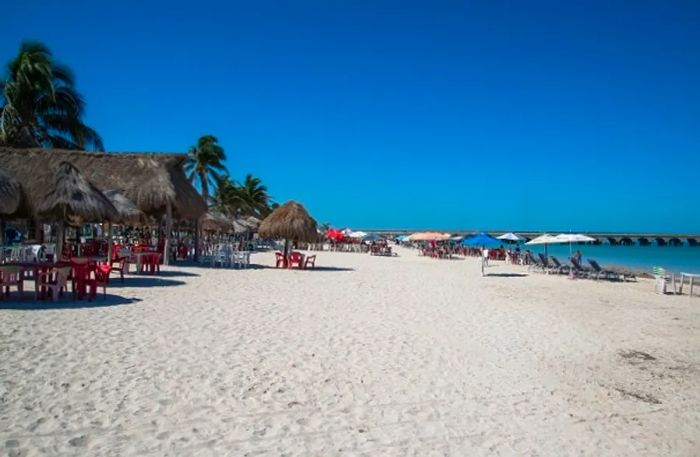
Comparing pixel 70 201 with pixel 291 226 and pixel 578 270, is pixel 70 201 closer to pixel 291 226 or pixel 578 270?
pixel 291 226

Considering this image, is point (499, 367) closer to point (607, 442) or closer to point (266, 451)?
point (607, 442)

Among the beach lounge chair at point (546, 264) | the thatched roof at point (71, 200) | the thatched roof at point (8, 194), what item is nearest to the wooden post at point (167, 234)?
the thatched roof at point (71, 200)

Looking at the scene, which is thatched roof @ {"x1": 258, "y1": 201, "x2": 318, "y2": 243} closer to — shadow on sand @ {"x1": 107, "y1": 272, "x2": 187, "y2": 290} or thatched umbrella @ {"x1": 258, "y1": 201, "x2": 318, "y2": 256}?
thatched umbrella @ {"x1": 258, "y1": 201, "x2": 318, "y2": 256}

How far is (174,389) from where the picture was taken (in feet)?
14.3

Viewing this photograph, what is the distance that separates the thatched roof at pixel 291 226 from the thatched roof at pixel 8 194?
354 inches

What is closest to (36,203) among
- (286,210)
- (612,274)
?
(286,210)

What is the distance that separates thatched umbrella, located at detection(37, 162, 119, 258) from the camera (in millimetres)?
11219

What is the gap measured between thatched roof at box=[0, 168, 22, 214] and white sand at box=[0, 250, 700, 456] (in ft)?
9.63

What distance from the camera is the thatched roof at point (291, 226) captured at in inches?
707

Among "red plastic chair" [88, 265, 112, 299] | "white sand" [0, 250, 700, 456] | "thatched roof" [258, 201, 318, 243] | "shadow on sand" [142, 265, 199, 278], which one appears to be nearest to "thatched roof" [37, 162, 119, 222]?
"shadow on sand" [142, 265, 199, 278]

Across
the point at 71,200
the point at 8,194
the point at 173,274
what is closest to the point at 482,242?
the point at 173,274

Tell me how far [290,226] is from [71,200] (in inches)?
316

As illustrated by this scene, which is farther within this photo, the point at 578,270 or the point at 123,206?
the point at 578,270

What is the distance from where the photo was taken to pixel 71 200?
445 inches
